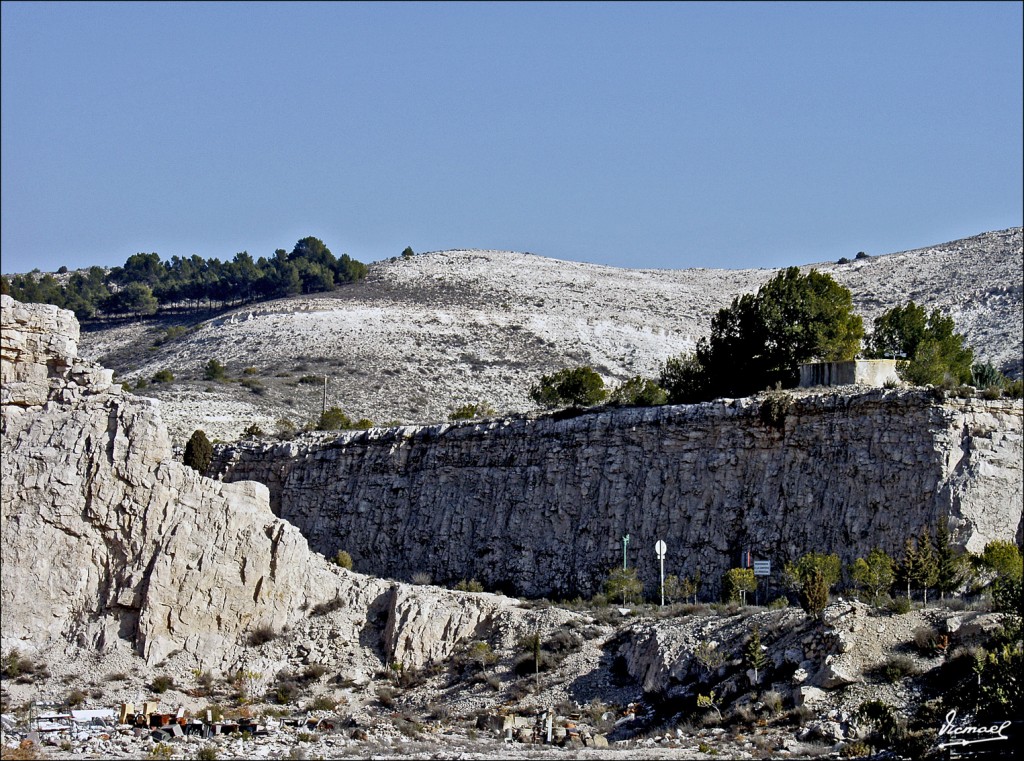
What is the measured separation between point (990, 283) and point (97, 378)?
54.7 m

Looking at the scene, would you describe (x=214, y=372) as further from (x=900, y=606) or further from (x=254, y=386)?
(x=900, y=606)

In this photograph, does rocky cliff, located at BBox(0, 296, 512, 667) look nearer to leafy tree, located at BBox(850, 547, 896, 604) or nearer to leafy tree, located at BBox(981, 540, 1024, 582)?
leafy tree, located at BBox(850, 547, 896, 604)

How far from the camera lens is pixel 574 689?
31797mm

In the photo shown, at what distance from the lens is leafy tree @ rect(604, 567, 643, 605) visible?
124ft

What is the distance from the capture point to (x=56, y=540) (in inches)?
1281

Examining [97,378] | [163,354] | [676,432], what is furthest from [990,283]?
[97,378]

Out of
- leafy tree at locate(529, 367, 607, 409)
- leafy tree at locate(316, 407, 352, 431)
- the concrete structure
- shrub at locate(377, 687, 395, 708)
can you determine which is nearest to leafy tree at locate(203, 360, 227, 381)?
leafy tree at locate(316, 407, 352, 431)

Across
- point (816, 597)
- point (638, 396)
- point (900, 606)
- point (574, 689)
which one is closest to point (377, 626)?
point (574, 689)

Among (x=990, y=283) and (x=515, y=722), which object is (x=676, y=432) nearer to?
(x=515, y=722)

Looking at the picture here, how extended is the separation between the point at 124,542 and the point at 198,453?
17.5 m

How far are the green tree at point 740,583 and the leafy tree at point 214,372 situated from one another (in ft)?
111

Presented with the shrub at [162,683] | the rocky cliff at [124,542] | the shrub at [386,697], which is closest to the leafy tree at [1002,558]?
the rocky cliff at [124,542]

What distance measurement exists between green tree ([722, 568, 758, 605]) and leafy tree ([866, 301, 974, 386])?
463 inches

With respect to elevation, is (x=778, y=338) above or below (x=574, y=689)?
above
